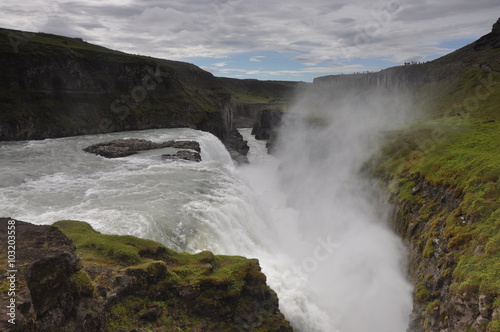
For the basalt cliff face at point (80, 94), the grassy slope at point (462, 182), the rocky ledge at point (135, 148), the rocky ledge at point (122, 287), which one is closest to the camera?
the rocky ledge at point (122, 287)

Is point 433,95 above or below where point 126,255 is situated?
above

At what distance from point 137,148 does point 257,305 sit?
137ft

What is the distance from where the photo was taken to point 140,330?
11.3 m

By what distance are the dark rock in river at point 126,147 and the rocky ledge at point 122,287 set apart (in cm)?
3259

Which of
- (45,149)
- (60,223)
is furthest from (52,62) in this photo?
(60,223)

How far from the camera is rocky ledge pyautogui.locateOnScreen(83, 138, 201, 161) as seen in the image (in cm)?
4707

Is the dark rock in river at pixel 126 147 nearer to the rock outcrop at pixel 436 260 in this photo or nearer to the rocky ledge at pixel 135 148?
the rocky ledge at pixel 135 148

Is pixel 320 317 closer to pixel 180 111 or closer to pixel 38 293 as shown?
pixel 38 293

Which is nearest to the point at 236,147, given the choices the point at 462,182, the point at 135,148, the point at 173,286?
the point at 135,148

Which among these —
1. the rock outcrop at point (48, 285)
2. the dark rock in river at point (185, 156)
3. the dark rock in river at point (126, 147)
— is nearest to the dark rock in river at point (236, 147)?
the dark rock in river at point (126, 147)

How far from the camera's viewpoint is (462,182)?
22406mm

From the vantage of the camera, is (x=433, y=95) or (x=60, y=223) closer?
(x=60, y=223)

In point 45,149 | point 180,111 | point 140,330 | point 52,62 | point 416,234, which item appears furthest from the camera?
point 180,111

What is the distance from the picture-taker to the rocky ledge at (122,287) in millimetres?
8664
